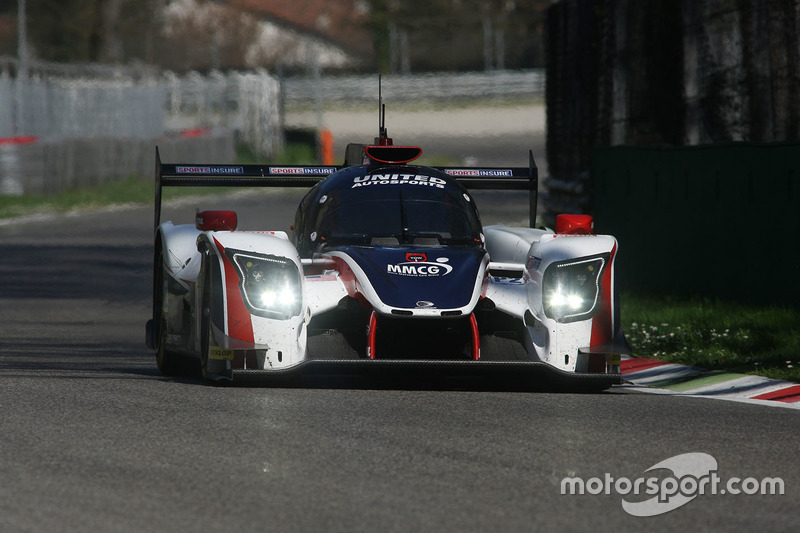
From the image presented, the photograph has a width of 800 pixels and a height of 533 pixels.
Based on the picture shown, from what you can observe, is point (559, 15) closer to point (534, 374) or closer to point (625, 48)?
point (625, 48)

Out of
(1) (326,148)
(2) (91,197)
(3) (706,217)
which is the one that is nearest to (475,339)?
(3) (706,217)

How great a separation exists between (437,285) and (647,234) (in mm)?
5457

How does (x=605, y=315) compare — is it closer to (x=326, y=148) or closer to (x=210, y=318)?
(x=210, y=318)

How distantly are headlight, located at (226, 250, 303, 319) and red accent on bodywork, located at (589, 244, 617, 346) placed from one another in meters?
1.62

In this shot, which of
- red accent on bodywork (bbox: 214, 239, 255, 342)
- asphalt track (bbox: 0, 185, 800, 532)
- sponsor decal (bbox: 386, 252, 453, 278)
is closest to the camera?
asphalt track (bbox: 0, 185, 800, 532)

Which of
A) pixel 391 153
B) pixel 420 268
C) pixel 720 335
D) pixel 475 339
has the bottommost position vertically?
pixel 720 335

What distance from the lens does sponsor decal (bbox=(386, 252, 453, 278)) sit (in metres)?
8.10

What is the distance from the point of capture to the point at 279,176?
34.2ft

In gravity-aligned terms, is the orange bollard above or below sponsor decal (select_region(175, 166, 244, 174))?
above

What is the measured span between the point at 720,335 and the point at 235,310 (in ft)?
13.5

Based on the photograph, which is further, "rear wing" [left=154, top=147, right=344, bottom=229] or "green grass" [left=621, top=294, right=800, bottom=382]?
"rear wing" [left=154, top=147, right=344, bottom=229]

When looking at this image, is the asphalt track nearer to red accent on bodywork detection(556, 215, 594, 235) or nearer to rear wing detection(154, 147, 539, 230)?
red accent on bodywork detection(556, 215, 594, 235)

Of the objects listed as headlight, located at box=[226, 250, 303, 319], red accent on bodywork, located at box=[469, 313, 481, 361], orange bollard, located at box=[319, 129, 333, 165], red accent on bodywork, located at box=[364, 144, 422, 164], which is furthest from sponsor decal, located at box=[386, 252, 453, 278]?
orange bollard, located at box=[319, 129, 333, 165]

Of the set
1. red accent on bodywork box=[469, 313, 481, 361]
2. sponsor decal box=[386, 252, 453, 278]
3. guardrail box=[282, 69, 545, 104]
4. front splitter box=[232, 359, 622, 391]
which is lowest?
front splitter box=[232, 359, 622, 391]
